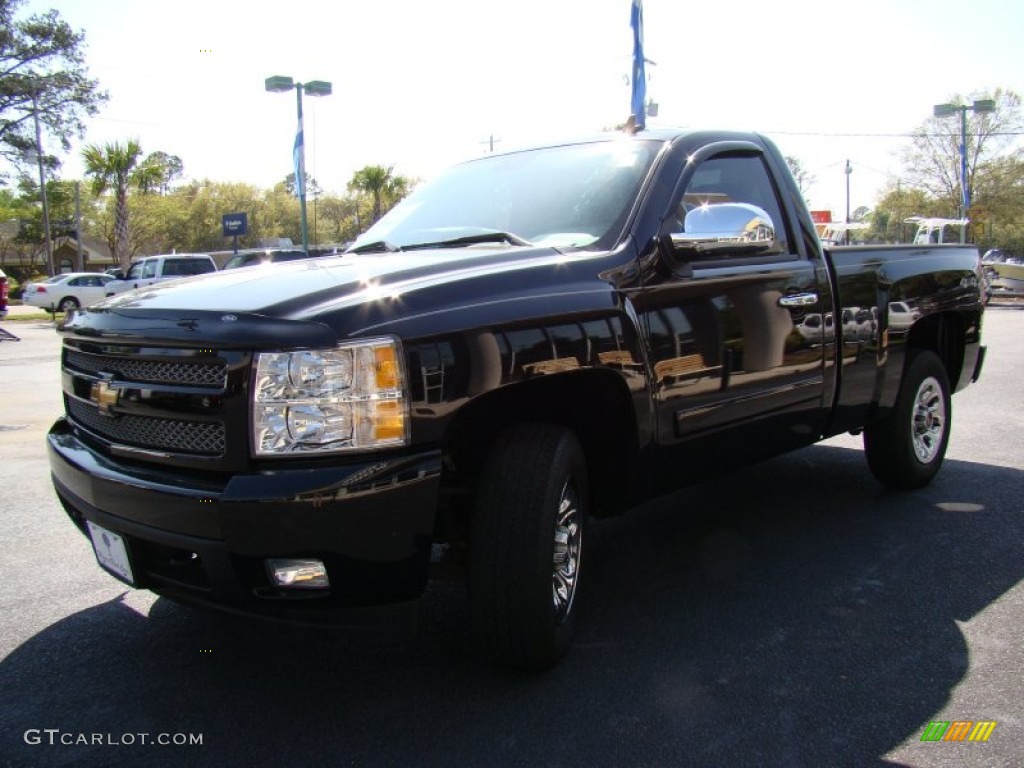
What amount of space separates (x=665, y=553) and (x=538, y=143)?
2.10m

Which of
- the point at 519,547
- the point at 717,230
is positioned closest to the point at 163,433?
the point at 519,547

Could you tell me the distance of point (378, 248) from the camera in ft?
12.3

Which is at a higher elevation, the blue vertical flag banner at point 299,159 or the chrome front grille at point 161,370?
the blue vertical flag banner at point 299,159

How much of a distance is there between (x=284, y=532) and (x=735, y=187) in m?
2.78

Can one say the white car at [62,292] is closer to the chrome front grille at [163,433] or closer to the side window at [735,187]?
the side window at [735,187]

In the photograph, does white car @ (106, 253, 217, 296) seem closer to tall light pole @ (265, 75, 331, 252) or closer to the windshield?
tall light pole @ (265, 75, 331, 252)

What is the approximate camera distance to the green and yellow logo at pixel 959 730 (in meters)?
2.58

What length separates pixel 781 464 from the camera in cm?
602

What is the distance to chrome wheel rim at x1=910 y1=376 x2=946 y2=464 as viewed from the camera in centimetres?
508

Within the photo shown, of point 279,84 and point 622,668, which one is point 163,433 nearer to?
point 622,668

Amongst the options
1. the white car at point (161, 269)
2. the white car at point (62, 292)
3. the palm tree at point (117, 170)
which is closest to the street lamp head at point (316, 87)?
the white car at point (161, 269)

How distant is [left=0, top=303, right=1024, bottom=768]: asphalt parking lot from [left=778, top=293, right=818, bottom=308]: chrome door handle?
1205 millimetres

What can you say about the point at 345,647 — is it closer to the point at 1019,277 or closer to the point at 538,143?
the point at 538,143

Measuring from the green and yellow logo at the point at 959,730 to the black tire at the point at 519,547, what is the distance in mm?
1164
